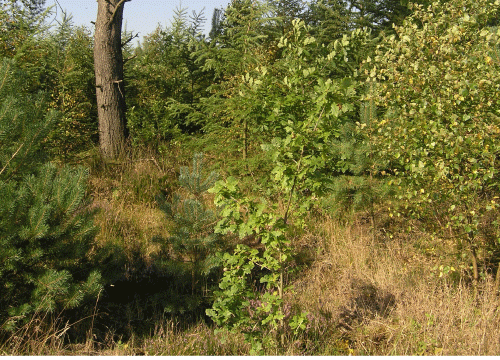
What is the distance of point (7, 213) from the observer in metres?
2.95

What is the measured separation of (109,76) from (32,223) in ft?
16.7

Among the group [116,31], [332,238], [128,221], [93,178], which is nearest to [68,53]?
[116,31]

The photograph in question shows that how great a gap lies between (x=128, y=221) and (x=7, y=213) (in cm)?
278

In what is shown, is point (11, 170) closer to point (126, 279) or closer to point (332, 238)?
point (126, 279)

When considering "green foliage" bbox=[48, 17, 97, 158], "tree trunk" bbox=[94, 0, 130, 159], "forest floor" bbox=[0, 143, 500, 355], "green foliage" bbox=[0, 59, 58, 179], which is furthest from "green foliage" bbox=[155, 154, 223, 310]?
"tree trunk" bbox=[94, 0, 130, 159]

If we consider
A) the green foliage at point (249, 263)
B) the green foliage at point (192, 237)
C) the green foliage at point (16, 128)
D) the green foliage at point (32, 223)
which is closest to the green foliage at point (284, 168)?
the green foliage at point (249, 263)

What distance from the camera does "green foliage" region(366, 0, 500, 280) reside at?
3520mm

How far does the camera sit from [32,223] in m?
2.98

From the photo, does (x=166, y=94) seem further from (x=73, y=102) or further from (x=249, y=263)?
(x=249, y=263)

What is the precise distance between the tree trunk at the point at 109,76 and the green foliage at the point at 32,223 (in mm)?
4189

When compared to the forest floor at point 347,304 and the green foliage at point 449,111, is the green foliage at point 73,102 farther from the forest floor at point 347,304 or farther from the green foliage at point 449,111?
the green foliage at point 449,111

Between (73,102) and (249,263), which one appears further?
(73,102)

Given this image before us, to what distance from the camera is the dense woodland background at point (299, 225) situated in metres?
3.12

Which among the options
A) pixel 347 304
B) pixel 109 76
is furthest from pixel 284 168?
pixel 109 76
